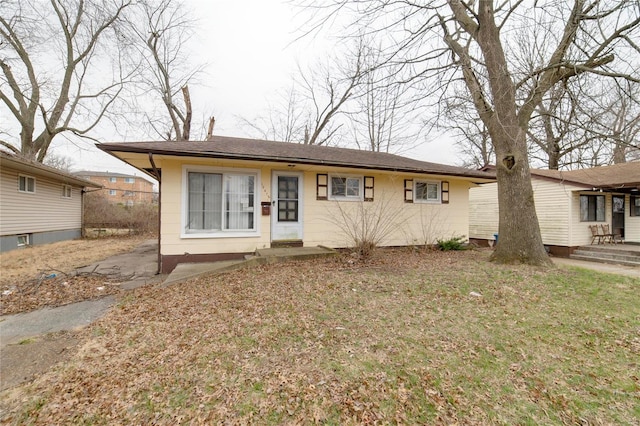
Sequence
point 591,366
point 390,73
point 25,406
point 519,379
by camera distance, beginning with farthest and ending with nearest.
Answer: point 390,73 → point 591,366 → point 519,379 → point 25,406

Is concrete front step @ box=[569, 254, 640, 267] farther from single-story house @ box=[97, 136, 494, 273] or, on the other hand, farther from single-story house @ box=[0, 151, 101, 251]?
A: single-story house @ box=[0, 151, 101, 251]

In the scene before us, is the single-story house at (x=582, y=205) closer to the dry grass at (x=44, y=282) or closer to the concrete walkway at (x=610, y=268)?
the concrete walkway at (x=610, y=268)

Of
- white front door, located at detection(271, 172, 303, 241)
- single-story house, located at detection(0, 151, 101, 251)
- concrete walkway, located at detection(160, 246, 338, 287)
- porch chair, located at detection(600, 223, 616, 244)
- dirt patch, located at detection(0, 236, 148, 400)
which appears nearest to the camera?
dirt patch, located at detection(0, 236, 148, 400)

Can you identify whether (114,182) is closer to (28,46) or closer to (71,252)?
(28,46)

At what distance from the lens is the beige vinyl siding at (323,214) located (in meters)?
6.79

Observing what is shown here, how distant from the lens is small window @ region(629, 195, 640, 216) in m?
11.9

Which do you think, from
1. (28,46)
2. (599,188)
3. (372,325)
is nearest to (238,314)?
(372,325)

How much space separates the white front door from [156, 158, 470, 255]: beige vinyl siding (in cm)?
16

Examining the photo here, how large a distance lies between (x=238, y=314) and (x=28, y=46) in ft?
64.0

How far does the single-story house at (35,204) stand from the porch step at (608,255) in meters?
20.4

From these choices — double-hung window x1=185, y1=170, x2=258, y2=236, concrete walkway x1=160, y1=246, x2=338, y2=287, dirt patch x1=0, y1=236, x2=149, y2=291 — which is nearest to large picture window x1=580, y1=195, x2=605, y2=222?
concrete walkway x1=160, y1=246, x2=338, y2=287

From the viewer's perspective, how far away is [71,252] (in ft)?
31.4

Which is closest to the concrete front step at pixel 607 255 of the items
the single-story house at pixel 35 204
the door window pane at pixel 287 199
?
the door window pane at pixel 287 199

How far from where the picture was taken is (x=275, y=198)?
309 inches
